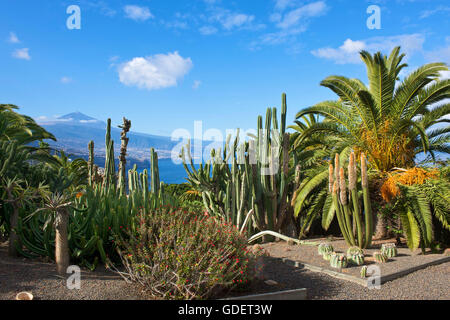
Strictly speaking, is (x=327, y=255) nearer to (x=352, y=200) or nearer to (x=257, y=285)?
(x=352, y=200)

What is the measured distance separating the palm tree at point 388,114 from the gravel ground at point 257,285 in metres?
4.10

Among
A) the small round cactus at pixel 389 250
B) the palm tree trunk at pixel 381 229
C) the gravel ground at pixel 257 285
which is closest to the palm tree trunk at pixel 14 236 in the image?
the gravel ground at pixel 257 285

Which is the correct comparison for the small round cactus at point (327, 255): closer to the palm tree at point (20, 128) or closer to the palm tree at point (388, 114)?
the palm tree at point (388, 114)

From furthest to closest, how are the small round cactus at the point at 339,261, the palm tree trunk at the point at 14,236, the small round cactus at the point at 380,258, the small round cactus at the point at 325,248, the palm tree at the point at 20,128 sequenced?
1. the palm tree at the point at 20,128
2. the small round cactus at the point at 325,248
3. the small round cactus at the point at 380,258
4. the small round cactus at the point at 339,261
5. the palm tree trunk at the point at 14,236

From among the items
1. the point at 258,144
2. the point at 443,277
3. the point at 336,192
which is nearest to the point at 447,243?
the point at 443,277

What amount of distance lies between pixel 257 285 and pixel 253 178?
432 centimetres

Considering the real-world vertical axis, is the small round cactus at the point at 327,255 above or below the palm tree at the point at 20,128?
below

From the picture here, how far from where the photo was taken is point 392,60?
11219 mm

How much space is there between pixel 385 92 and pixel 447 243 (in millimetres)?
4513

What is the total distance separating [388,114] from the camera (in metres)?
10.4

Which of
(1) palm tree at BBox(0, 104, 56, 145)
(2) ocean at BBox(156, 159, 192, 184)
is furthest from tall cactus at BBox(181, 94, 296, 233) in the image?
(1) palm tree at BBox(0, 104, 56, 145)

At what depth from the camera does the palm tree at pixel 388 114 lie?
1005 centimetres

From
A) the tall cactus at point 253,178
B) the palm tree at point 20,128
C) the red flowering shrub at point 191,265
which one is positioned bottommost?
the red flowering shrub at point 191,265
